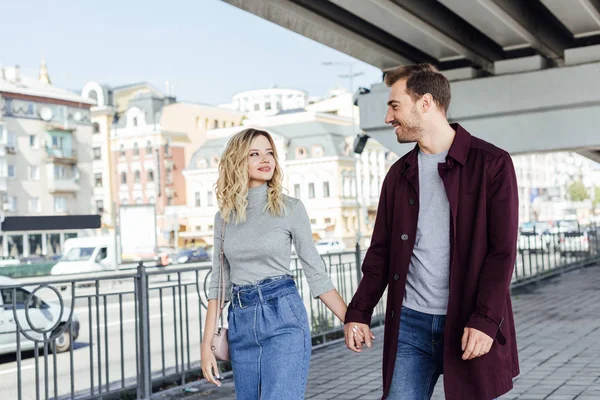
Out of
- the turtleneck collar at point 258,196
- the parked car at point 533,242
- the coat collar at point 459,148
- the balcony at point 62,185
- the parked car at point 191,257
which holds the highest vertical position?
the balcony at point 62,185

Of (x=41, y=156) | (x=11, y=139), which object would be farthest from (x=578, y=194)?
(x=11, y=139)

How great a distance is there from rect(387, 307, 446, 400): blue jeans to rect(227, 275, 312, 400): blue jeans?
1.64 ft

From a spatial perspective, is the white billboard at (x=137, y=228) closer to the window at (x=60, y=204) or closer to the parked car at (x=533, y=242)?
the parked car at (x=533, y=242)

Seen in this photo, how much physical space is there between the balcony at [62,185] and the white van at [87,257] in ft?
150

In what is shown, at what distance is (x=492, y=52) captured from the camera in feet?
47.9

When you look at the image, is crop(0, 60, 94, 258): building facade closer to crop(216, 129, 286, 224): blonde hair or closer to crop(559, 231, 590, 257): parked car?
crop(559, 231, 590, 257): parked car

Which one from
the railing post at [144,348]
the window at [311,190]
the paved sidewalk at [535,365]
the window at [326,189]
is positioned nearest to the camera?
the paved sidewalk at [535,365]

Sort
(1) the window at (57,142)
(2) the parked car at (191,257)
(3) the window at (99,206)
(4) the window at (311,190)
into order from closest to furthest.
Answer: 1. (2) the parked car at (191,257)
2. (4) the window at (311,190)
3. (1) the window at (57,142)
4. (3) the window at (99,206)

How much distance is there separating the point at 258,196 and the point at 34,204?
94084mm

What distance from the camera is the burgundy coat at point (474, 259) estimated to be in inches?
126

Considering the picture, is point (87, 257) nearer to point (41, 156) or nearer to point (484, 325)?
point (484, 325)

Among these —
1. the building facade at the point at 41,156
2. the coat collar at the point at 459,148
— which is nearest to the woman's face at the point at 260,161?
the coat collar at the point at 459,148

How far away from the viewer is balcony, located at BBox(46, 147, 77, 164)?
3748 inches

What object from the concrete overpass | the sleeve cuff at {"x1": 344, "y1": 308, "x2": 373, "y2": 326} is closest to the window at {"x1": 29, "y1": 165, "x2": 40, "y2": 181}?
the concrete overpass
